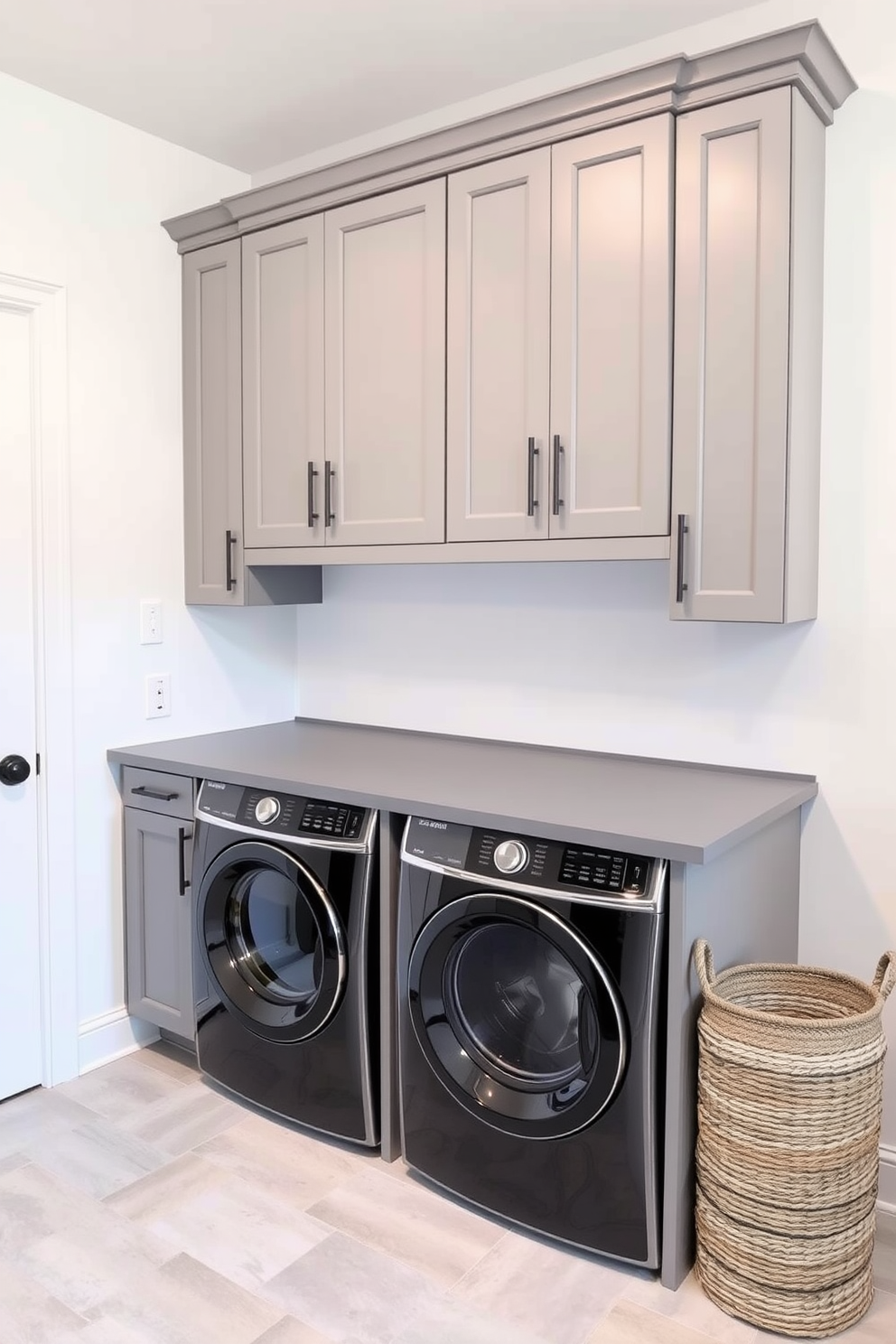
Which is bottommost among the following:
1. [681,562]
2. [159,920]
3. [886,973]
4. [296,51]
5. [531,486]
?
[159,920]

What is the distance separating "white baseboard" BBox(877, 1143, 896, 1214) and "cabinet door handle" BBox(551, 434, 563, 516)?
64.1 inches

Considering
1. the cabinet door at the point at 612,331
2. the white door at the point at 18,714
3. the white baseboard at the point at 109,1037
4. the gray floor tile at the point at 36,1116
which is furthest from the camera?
the white baseboard at the point at 109,1037

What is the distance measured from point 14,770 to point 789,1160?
6.83 feet

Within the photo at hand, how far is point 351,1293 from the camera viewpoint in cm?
201

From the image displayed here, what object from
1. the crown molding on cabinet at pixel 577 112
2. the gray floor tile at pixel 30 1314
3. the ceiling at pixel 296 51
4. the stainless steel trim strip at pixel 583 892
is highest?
the ceiling at pixel 296 51

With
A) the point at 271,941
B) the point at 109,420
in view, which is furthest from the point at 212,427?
the point at 271,941

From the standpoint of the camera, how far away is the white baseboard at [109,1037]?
2930 mm

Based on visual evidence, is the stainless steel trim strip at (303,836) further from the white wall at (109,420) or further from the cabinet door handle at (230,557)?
the cabinet door handle at (230,557)

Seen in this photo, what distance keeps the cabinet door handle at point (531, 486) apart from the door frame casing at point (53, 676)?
4.25 ft

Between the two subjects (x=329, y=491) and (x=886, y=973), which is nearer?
(x=886, y=973)

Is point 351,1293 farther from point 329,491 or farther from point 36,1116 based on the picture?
point 329,491

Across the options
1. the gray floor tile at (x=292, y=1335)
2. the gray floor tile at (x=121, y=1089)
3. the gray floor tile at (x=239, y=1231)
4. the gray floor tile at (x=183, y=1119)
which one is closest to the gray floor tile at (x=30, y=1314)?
the gray floor tile at (x=239, y=1231)

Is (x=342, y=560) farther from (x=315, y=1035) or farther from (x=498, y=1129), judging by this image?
(x=498, y=1129)

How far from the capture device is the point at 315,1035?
8.20 feet
